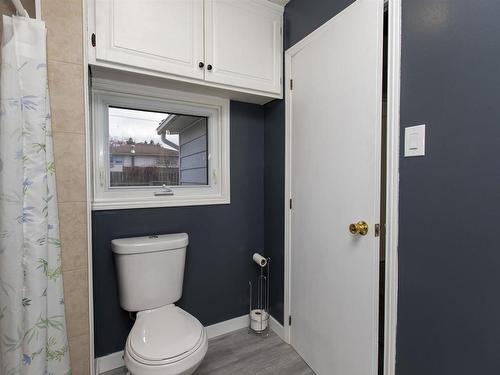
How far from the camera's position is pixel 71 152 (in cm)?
127

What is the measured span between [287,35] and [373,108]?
94 cm

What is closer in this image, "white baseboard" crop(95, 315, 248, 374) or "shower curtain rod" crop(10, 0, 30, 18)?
"shower curtain rod" crop(10, 0, 30, 18)

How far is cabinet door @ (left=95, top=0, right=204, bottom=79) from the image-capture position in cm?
135

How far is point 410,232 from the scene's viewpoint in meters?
1.09

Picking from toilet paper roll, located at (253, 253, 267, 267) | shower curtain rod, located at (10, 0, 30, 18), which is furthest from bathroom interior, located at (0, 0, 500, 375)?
toilet paper roll, located at (253, 253, 267, 267)

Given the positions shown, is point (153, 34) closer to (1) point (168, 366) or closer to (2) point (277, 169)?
(2) point (277, 169)

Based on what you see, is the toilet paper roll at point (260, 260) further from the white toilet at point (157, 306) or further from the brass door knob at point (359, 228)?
the brass door knob at point (359, 228)

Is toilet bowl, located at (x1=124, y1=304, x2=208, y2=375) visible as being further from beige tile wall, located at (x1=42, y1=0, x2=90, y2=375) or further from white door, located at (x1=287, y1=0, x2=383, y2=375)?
white door, located at (x1=287, y1=0, x2=383, y2=375)

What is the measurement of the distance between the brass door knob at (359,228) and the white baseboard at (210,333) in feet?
4.21

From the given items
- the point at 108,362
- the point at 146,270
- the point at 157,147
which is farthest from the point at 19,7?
the point at 108,362

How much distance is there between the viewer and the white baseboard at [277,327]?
6.45ft

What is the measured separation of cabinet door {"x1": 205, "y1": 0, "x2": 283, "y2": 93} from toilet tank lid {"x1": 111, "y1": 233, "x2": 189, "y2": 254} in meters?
1.01

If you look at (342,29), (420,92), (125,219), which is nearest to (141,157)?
(125,219)

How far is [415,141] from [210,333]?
1.85 m
